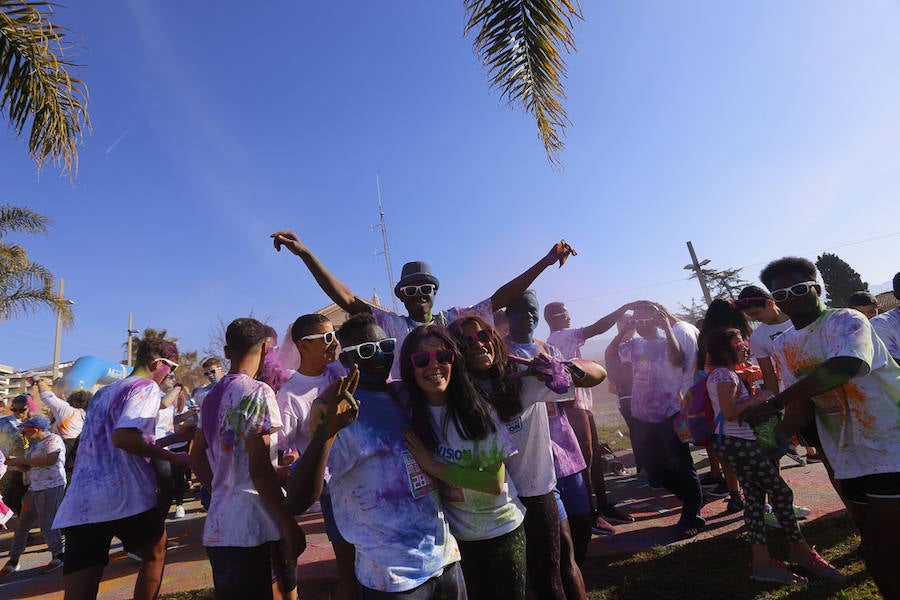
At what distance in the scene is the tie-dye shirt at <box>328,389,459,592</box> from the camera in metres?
1.62

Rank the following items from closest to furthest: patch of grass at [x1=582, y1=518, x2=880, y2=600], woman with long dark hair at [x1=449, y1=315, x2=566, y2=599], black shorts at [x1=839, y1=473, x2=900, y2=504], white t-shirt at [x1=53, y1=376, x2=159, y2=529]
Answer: woman with long dark hair at [x1=449, y1=315, x2=566, y2=599]
black shorts at [x1=839, y1=473, x2=900, y2=504]
white t-shirt at [x1=53, y1=376, x2=159, y2=529]
patch of grass at [x1=582, y1=518, x2=880, y2=600]

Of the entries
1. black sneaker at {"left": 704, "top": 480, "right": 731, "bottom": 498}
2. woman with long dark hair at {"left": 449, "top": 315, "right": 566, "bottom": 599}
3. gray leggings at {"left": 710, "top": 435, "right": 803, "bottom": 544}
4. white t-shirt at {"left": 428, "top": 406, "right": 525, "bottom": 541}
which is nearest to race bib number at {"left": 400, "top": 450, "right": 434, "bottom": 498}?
white t-shirt at {"left": 428, "top": 406, "right": 525, "bottom": 541}

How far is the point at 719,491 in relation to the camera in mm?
5289

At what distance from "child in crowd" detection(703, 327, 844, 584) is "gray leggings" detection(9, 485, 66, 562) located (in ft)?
22.8

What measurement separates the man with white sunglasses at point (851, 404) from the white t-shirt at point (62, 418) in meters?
8.58

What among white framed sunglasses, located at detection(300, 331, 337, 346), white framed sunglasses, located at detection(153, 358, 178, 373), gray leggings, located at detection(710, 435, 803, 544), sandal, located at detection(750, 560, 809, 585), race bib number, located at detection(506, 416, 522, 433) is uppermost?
white framed sunglasses, located at detection(153, 358, 178, 373)

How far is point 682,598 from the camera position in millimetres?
3033

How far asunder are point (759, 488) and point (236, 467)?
11.3 ft

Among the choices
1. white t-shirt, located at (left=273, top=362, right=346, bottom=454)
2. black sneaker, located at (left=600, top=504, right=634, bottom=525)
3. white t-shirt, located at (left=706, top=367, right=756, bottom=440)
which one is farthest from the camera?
black sneaker, located at (left=600, top=504, right=634, bottom=525)

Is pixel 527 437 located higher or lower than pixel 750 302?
lower

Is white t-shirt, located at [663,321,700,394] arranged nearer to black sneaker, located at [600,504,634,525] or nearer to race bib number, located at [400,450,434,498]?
black sneaker, located at [600,504,634,525]

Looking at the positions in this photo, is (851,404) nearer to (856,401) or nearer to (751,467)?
(856,401)

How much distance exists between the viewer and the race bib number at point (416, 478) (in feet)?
5.77

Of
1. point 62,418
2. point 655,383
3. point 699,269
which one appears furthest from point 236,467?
point 699,269
